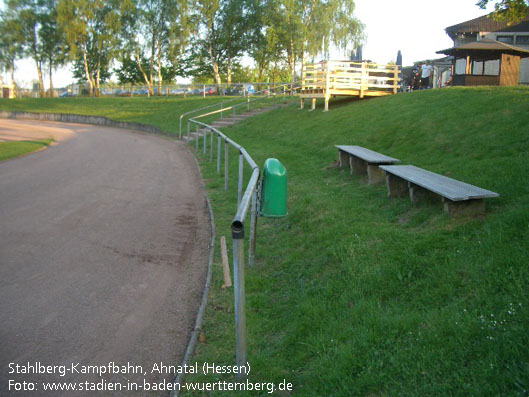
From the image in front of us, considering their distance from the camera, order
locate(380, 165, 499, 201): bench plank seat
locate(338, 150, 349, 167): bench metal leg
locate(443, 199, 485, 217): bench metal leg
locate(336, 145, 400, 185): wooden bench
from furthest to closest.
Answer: locate(338, 150, 349, 167): bench metal leg → locate(336, 145, 400, 185): wooden bench → locate(443, 199, 485, 217): bench metal leg → locate(380, 165, 499, 201): bench plank seat

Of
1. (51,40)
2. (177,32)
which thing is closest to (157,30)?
(177,32)

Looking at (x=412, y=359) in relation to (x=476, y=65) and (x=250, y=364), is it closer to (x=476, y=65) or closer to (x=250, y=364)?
(x=250, y=364)

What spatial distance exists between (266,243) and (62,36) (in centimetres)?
5754

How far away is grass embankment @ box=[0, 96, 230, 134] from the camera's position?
3364cm

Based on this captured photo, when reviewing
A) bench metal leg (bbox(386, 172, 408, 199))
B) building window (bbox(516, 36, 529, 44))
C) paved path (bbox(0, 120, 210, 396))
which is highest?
building window (bbox(516, 36, 529, 44))

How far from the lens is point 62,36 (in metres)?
56.3

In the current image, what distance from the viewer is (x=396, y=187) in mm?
7473

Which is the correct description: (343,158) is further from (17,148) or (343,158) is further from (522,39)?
(522,39)

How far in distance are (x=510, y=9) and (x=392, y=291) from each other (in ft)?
24.2

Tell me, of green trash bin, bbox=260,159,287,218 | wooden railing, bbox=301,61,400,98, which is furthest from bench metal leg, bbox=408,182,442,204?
wooden railing, bbox=301,61,400,98

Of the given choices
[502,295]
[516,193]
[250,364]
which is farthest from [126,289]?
[516,193]

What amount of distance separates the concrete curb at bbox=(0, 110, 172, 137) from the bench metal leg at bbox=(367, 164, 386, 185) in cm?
2207

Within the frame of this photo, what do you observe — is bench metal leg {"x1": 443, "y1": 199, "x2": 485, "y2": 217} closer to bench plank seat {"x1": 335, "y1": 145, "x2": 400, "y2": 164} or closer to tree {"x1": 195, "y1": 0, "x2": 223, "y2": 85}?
bench plank seat {"x1": 335, "y1": 145, "x2": 400, "y2": 164}

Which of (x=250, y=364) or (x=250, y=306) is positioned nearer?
(x=250, y=364)
